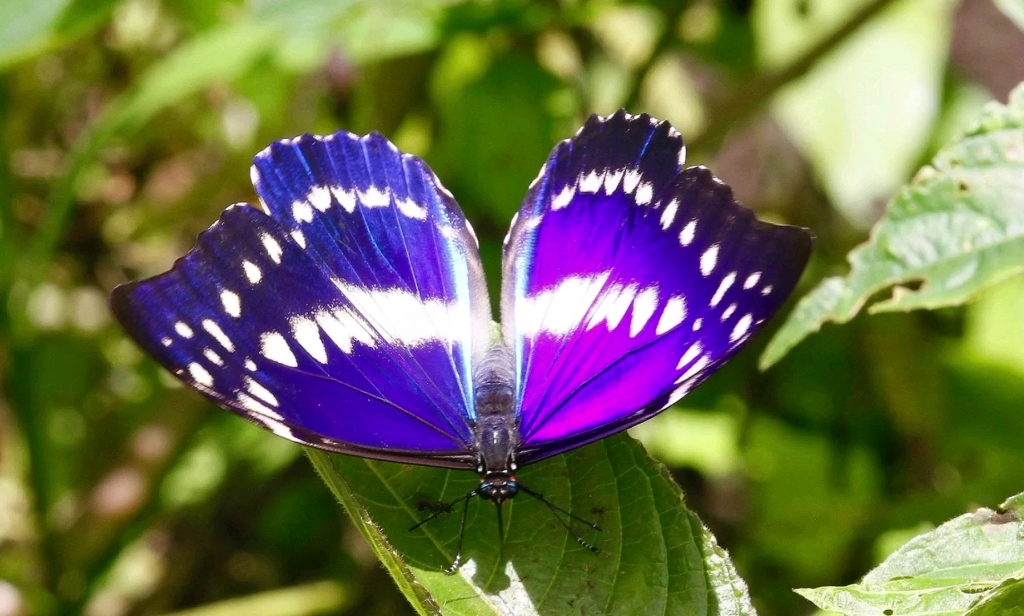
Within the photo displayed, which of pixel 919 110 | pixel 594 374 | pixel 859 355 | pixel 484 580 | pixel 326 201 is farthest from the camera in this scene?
pixel 859 355

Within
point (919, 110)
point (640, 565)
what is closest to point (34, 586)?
point (640, 565)

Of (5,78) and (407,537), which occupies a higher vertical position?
(5,78)

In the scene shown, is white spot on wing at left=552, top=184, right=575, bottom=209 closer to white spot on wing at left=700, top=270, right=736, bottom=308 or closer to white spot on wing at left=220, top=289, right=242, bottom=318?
white spot on wing at left=700, top=270, right=736, bottom=308

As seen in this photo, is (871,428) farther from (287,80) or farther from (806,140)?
(287,80)

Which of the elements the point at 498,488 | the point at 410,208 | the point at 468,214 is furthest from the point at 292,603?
the point at 498,488

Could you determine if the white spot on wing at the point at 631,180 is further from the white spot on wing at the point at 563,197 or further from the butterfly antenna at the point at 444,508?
the butterfly antenna at the point at 444,508
